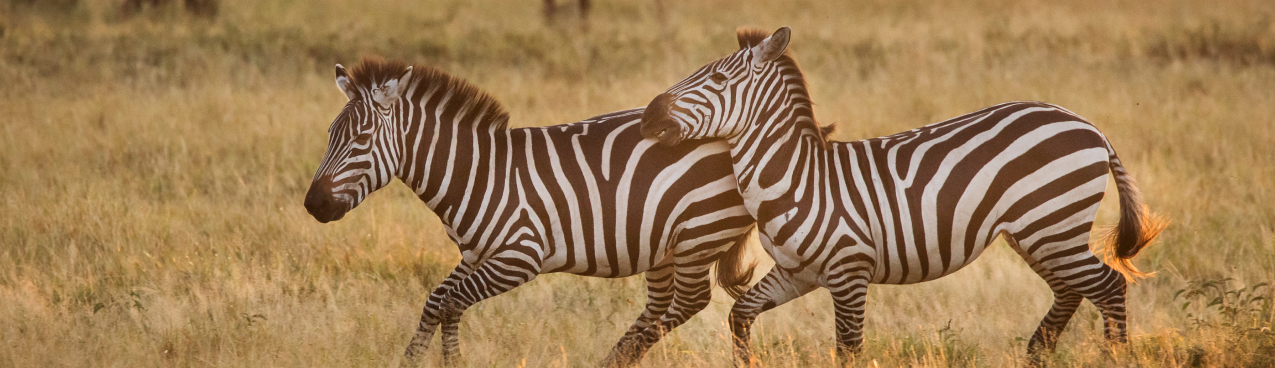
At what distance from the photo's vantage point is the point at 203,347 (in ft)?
16.1

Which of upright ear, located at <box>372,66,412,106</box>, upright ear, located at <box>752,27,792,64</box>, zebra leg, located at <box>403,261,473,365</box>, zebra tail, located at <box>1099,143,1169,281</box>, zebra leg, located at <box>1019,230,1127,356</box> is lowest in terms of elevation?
zebra leg, located at <box>403,261,473,365</box>

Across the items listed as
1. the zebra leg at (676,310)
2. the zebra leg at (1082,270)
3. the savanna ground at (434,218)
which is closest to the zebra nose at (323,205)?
the savanna ground at (434,218)

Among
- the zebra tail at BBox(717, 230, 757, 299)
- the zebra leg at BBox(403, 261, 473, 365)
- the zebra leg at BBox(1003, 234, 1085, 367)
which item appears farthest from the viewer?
the zebra tail at BBox(717, 230, 757, 299)

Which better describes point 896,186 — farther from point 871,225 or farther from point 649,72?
point 649,72

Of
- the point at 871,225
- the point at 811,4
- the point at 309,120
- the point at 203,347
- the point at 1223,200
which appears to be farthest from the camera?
the point at 811,4

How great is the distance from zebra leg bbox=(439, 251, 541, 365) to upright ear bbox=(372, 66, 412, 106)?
2.76 feet

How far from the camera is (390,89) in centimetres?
433

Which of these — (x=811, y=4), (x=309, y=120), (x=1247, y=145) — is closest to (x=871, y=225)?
(x=1247, y=145)

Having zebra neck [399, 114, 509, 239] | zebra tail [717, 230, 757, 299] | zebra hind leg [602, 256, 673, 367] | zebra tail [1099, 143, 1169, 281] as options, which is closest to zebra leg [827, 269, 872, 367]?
zebra tail [717, 230, 757, 299]

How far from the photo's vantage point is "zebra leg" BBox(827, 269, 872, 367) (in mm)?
4298

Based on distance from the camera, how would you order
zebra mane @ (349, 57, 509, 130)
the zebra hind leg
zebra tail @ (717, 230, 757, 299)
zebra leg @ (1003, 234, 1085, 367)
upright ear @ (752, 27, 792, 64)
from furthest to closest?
zebra tail @ (717, 230, 757, 299) → the zebra hind leg → zebra leg @ (1003, 234, 1085, 367) → zebra mane @ (349, 57, 509, 130) → upright ear @ (752, 27, 792, 64)

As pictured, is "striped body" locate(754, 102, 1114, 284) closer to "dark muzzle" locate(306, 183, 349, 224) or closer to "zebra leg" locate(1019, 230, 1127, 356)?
"zebra leg" locate(1019, 230, 1127, 356)

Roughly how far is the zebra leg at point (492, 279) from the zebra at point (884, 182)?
31.7 inches

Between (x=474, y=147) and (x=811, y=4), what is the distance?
18159 mm
